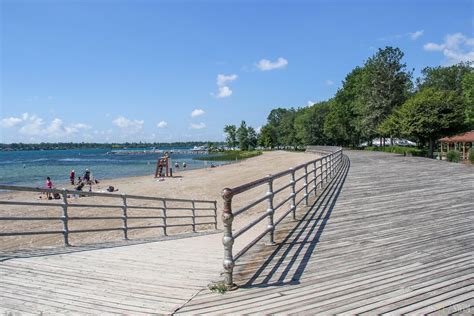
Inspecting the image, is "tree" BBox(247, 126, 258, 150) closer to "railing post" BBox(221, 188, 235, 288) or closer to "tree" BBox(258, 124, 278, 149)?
"tree" BBox(258, 124, 278, 149)

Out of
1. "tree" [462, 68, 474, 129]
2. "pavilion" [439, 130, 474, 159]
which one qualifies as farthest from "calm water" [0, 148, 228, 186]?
"tree" [462, 68, 474, 129]

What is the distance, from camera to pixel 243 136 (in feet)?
468

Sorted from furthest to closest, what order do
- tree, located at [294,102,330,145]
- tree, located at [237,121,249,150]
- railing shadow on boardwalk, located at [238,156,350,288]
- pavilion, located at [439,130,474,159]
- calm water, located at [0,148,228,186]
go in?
tree, located at [237,121,249,150]
tree, located at [294,102,330,145]
calm water, located at [0,148,228,186]
pavilion, located at [439,130,474,159]
railing shadow on boardwalk, located at [238,156,350,288]

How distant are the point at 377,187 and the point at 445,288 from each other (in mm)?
9689

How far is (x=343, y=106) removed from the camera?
7475 cm

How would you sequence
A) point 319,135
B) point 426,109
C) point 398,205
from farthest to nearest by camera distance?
point 319,135 → point 426,109 → point 398,205

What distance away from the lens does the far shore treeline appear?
108 feet

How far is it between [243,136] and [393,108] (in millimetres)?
93518

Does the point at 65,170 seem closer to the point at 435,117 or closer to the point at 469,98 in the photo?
the point at 435,117

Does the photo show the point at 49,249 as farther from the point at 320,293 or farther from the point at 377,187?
the point at 377,187

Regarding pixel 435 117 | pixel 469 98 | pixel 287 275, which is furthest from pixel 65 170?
pixel 287 275

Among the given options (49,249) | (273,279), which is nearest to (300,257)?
(273,279)

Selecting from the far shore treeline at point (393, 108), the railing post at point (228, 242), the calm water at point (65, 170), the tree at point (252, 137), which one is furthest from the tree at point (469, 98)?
the tree at point (252, 137)

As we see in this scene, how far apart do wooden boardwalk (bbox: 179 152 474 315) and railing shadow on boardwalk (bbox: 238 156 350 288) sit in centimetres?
1
